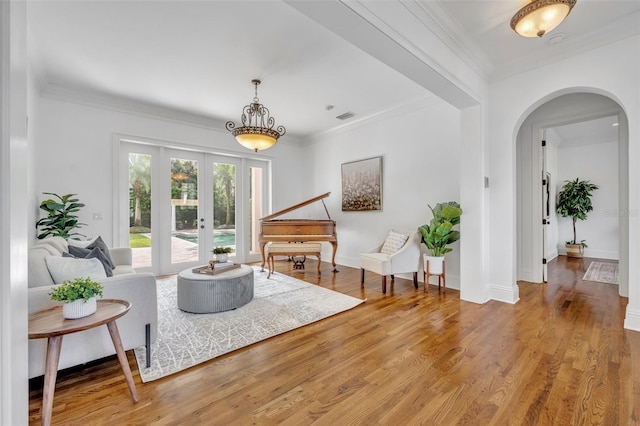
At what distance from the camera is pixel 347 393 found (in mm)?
1780

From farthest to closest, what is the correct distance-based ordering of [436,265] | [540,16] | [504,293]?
[436,265] < [504,293] < [540,16]

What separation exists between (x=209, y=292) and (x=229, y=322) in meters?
0.43

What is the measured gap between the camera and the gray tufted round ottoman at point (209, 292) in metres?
3.05

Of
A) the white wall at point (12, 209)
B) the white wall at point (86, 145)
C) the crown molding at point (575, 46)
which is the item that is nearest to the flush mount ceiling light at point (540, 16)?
the crown molding at point (575, 46)

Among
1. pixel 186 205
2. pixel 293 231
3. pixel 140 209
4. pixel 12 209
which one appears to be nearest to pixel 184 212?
pixel 186 205

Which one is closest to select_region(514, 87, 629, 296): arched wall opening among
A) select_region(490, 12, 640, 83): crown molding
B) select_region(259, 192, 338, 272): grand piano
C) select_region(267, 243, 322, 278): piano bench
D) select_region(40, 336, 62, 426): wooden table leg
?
select_region(490, 12, 640, 83): crown molding

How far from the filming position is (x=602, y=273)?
16.0 ft

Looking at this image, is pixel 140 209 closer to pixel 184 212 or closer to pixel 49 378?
pixel 184 212

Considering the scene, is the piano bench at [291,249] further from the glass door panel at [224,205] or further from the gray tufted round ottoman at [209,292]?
the gray tufted round ottoman at [209,292]

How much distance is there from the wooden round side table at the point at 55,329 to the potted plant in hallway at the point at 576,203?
27.9 feet

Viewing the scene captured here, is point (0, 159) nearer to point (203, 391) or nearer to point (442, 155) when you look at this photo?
point (203, 391)

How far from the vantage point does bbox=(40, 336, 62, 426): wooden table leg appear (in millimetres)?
1444

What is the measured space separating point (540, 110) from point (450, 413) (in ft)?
14.7

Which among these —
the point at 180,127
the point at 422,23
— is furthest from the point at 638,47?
the point at 180,127
